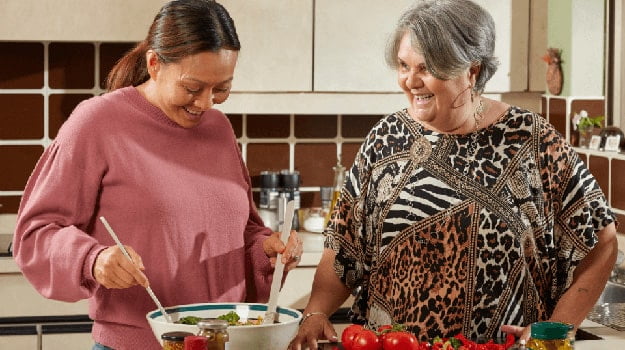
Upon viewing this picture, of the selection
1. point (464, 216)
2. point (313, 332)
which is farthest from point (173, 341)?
point (464, 216)

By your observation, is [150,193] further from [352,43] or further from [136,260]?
[352,43]

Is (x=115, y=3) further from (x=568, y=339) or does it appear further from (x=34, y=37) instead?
(x=568, y=339)

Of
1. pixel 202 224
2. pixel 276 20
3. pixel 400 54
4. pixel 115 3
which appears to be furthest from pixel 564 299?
pixel 115 3

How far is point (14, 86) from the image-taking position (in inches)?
137

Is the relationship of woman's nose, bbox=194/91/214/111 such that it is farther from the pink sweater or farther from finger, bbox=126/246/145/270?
finger, bbox=126/246/145/270

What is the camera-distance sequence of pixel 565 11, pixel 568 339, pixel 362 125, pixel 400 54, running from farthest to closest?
1. pixel 362 125
2. pixel 565 11
3. pixel 400 54
4. pixel 568 339

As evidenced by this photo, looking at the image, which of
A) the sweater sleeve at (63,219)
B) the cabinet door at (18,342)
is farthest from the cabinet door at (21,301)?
the sweater sleeve at (63,219)

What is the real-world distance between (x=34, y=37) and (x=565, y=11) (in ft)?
6.01

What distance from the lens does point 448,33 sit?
1794mm

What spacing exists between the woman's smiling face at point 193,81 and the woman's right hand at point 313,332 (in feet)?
1.39

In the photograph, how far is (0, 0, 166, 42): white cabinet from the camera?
3094mm

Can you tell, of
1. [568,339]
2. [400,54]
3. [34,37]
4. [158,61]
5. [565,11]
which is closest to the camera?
[568,339]

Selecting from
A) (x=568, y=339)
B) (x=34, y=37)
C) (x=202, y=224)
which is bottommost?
(x=568, y=339)

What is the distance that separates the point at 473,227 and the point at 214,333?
0.64m
